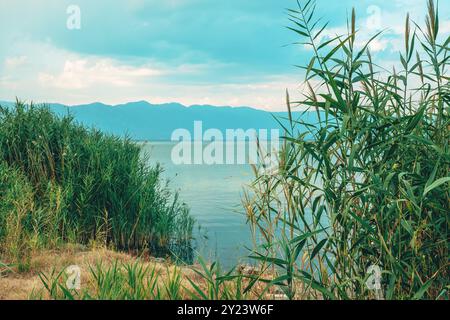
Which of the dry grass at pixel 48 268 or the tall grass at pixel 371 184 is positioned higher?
the tall grass at pixel 371 184

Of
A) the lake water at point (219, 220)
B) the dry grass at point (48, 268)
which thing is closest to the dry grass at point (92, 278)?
the dry grass at point (48, 268)

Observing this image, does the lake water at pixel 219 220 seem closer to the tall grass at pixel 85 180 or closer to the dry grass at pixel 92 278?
the dry grass at pixel 92 278

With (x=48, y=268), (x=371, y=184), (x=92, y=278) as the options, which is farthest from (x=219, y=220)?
(x=371, y=184)

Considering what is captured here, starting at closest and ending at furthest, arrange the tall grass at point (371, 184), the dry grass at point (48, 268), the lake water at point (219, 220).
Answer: the tall grass at point (371, 184)
the dry grass at point (48, 268)
the lake water at point (219, 220)

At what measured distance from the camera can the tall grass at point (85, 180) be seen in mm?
8156

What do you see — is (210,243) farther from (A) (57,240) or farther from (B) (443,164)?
(B) (443,164)

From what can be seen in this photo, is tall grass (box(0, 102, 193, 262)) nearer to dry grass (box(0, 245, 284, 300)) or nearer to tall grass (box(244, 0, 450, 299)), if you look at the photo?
dry grass (box(0, 245, 284, 300))

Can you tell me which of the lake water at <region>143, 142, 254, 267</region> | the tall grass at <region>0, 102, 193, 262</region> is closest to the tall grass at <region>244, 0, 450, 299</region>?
the lake water at <region>143, 142, 254, 267</region>

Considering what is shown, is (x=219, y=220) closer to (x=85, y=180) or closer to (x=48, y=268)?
(x=85, y=180)

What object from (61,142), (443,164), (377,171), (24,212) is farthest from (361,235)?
(61,142)

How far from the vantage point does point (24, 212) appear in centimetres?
684

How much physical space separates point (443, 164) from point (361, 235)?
32.3 inches

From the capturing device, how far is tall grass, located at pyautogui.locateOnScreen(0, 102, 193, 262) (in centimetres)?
816

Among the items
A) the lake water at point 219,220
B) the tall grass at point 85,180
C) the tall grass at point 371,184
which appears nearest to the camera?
the tall grass at point 371,184
